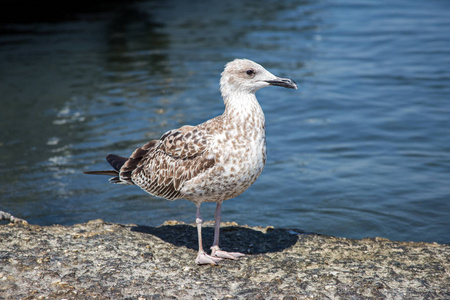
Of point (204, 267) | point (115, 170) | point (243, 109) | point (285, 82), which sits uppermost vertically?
point (285, 82)

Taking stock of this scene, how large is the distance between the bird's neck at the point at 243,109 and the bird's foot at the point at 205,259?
1417 millimetres

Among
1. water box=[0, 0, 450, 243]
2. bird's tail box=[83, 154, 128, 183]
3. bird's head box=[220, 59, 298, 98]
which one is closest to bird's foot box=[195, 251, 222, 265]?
bird's tail box=[83, 154, 128, 183]

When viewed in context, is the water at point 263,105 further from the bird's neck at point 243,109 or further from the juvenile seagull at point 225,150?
the bird's neck at point 243,109

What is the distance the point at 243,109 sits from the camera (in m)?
5.68

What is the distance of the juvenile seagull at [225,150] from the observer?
18.1 ft

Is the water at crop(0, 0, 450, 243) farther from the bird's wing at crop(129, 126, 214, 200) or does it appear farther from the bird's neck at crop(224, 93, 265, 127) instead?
the bird's neck at crop(224, 93, 265, 127)

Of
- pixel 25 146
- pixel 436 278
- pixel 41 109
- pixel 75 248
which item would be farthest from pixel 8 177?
pixel 436 278

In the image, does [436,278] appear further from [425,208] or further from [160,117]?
[160,117]

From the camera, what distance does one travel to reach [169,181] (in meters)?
6.07

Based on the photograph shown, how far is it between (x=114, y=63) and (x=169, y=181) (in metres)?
9.99

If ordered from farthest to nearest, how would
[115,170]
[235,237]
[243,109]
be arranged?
1. [115,170]
2. [235,237]
3. [243,109]

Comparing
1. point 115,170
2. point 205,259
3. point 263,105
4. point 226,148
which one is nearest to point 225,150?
point 226,148

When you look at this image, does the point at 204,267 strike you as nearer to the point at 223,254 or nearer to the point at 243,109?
the point at 223,254

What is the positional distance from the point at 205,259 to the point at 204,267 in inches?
3.2
